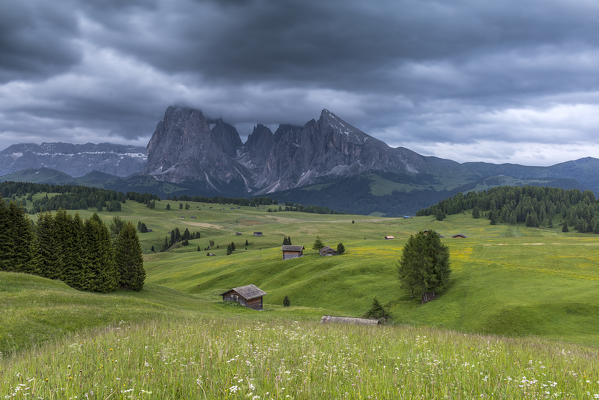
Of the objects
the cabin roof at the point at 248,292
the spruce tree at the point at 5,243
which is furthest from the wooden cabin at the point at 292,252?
the spruce tree at the point at 5,243

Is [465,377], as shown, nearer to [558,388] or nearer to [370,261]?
[558,388]

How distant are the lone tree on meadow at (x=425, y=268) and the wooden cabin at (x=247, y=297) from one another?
31.7 meters

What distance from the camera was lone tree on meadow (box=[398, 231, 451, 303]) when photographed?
67.2 metres

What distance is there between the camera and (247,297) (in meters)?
69.7

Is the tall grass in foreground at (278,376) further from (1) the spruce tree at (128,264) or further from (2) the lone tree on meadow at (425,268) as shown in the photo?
(2) the lone tree on meadow at (425,268)

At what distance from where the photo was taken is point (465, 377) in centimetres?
683

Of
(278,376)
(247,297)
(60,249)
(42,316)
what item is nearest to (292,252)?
(247,297)

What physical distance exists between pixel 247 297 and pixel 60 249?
35.0 metres

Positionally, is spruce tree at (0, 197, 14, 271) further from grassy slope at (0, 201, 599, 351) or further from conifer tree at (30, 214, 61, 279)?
grassy slope at (0, 201, 599, 351)

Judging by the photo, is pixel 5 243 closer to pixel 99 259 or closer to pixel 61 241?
pixel 61 241

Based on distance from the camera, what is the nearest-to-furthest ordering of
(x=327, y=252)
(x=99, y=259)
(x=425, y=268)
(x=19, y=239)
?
(x=19, y=239) < (x=99, y=259) < (x=425, y=268) < (x=327, y=252)

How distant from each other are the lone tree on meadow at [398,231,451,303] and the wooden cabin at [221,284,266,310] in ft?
104

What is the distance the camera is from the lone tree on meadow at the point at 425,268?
220 feet

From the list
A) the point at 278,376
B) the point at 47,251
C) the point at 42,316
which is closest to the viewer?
the point at 278,376
